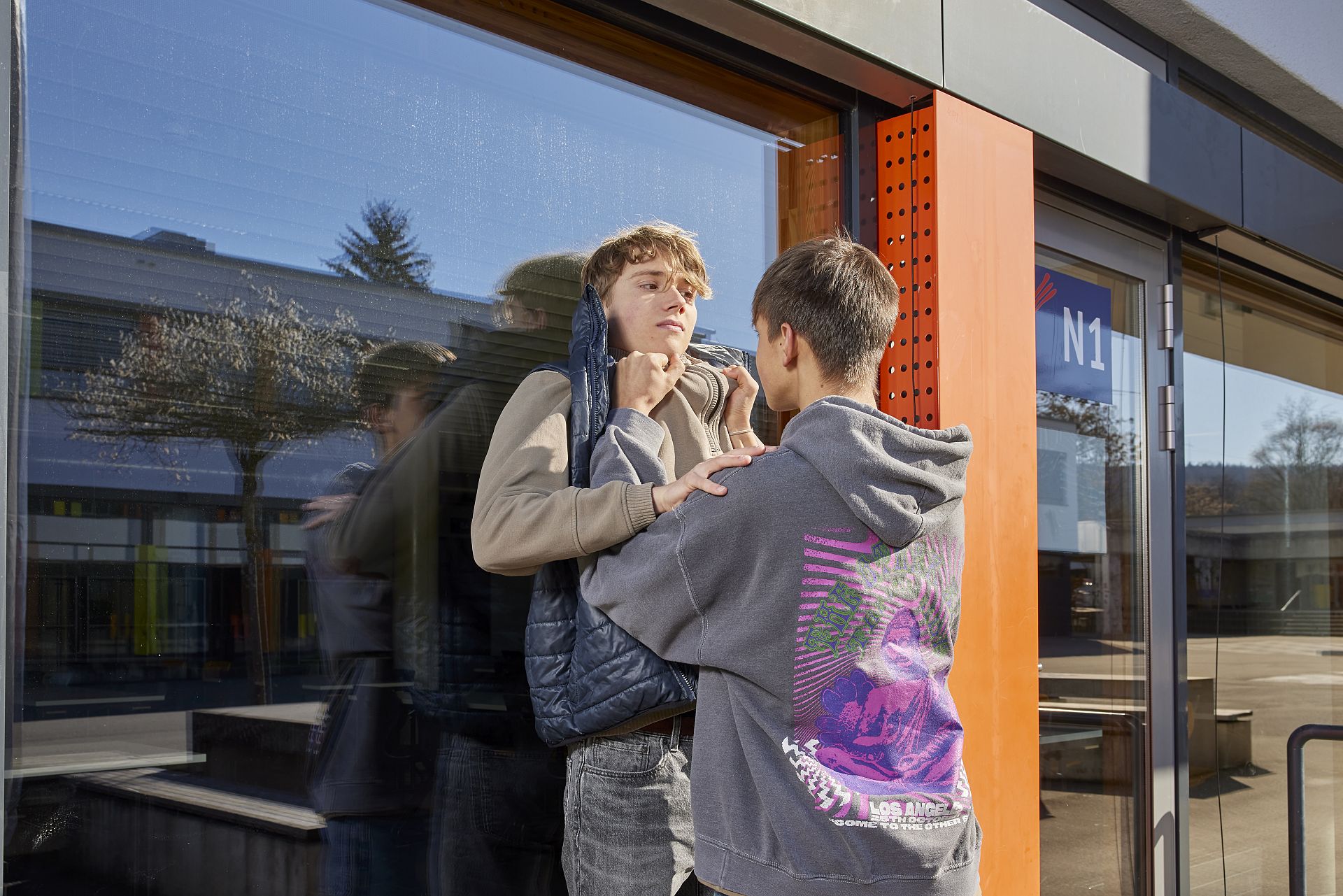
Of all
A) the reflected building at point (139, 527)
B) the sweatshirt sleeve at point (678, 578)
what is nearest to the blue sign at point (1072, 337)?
the sweatshirt sleeve at point (678, 578)

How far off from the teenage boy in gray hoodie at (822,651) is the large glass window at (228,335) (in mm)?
694

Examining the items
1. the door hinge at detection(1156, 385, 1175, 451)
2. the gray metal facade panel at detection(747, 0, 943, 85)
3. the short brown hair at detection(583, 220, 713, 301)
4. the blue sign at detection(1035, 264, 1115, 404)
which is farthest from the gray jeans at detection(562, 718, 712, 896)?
the door hinge at detection(1156, 385, 1175, 451)

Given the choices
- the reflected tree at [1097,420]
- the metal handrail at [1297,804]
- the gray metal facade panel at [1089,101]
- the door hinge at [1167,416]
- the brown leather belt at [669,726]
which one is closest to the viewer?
the brown leather belt at [669,726]

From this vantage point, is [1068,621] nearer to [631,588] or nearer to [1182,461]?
[1182,461]

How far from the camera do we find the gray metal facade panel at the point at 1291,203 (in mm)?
4105

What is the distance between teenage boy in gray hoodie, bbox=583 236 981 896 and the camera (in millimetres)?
1660

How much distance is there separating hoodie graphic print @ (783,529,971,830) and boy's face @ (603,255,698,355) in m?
0.71

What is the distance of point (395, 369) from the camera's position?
7.14 feet

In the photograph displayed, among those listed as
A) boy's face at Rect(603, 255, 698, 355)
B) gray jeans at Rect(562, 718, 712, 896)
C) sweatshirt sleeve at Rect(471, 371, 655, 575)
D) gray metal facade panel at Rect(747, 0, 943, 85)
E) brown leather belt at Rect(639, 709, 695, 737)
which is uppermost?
gray metal facade panel at Rect(747, 0, 943, 85)

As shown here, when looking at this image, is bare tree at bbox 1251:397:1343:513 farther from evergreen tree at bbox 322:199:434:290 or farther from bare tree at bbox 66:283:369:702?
bare tree at bbox 66:283:369:702

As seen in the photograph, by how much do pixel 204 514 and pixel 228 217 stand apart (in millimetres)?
520

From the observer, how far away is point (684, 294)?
2.33 metres

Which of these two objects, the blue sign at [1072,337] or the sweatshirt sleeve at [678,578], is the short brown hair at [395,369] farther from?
the blue sign at [1072,337]

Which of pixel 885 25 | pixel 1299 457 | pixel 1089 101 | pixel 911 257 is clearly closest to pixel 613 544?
pixel 911 257
